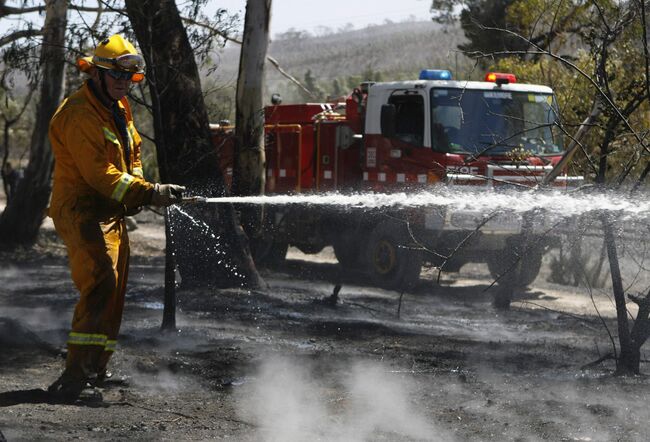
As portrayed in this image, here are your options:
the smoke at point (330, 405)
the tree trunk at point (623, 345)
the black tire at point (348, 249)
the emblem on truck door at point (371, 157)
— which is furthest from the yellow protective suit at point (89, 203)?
the black tire at point (348, 249)

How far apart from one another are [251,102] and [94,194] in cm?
585

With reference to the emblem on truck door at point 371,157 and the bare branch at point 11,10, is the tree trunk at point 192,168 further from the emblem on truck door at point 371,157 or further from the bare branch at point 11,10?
the bare branch at point 11,10

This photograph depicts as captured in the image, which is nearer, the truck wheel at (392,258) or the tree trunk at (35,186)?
the truck wheel at (392,258)

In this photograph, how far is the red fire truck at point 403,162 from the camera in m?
11.1

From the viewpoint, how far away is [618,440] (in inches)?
201

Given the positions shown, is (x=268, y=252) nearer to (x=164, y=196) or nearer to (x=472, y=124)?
(x=472, y=124)

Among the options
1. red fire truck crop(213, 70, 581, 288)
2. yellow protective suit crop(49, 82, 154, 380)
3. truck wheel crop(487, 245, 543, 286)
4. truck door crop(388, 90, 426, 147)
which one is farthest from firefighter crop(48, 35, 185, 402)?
truck door crop(388, 90, 426, 147)

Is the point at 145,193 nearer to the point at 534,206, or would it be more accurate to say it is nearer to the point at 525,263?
the point at 534,206

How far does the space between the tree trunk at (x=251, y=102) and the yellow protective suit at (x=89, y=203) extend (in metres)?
5.61

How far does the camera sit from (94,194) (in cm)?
589

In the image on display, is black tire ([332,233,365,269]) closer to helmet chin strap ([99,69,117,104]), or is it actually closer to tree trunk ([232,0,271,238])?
tree trunk ([232,0,271,238])

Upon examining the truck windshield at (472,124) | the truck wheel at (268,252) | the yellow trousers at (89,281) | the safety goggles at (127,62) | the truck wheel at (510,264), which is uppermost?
the safety goggles at (127,62)

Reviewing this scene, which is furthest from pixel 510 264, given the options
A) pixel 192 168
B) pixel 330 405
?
pixel 330 405

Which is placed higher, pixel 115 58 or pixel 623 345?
pixel 115 58
